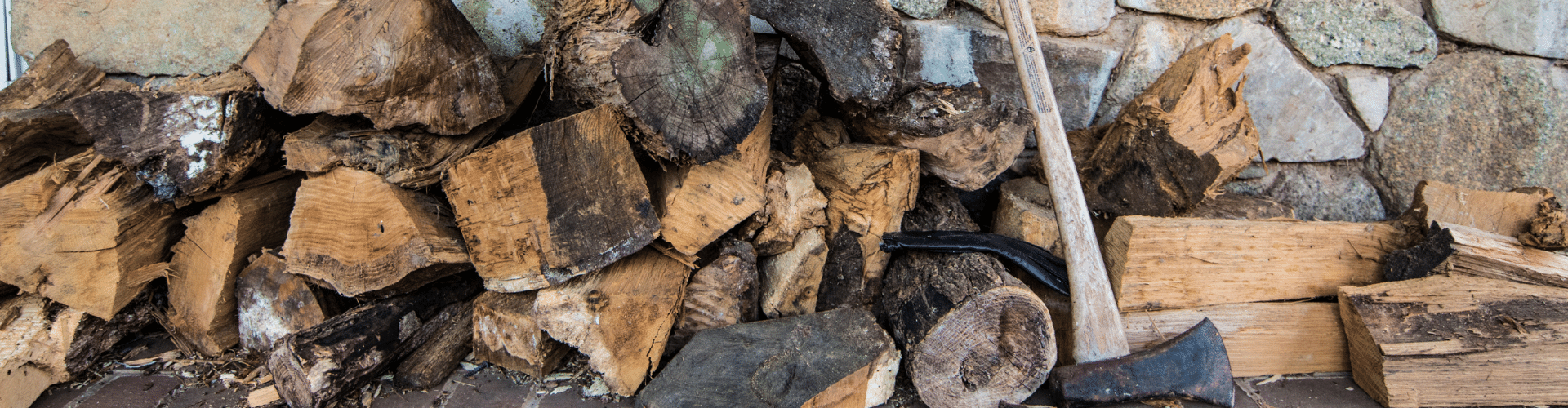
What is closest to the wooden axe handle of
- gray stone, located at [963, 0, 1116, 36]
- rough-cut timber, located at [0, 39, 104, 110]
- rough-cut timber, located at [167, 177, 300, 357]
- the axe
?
the axe

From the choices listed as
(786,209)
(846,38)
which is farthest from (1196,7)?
(786,209)

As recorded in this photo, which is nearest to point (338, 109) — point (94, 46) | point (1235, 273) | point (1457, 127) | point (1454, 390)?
point (94, 46)

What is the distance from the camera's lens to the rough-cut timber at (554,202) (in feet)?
5.19

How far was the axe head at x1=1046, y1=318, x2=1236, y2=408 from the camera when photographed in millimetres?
1754

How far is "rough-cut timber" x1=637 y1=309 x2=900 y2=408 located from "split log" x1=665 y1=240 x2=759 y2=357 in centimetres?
8

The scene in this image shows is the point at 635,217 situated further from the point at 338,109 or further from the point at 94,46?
the point at 94,46

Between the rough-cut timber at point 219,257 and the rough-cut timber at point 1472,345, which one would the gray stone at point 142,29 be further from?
the rough-cut timber at point 1472,345

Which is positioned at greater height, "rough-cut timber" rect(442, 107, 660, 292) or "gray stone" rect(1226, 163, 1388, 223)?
"rough-cut timber" rect(442, 107, 660, 292)

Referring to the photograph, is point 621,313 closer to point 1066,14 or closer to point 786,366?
point 786,366

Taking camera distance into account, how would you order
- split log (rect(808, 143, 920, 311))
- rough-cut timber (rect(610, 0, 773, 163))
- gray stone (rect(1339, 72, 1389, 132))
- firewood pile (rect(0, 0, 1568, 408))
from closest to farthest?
rough-cut timber (rect(610, 0, 773, 163)) → firewood pile (rect(0, 0, 1568, 408)) → split log (rect(808, 143, 920, 311)) → gray stone (rect(1339, 72, 1389, 132))

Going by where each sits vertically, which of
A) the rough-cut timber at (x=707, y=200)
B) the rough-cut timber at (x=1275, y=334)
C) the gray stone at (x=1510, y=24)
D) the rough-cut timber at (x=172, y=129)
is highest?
the rough-cut timber at (x=172, y=129)

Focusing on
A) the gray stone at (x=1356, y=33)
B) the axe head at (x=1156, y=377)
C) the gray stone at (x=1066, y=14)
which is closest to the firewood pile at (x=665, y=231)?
the axe head at (x=1156, y=377)

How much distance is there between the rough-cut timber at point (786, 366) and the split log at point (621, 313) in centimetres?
13

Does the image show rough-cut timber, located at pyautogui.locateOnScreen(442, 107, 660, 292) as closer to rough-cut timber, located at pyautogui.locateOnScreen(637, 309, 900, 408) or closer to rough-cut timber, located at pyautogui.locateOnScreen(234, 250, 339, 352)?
rough-cut timber, located at pyautogui.locateOnScreen(637, 309, 900, 408)
